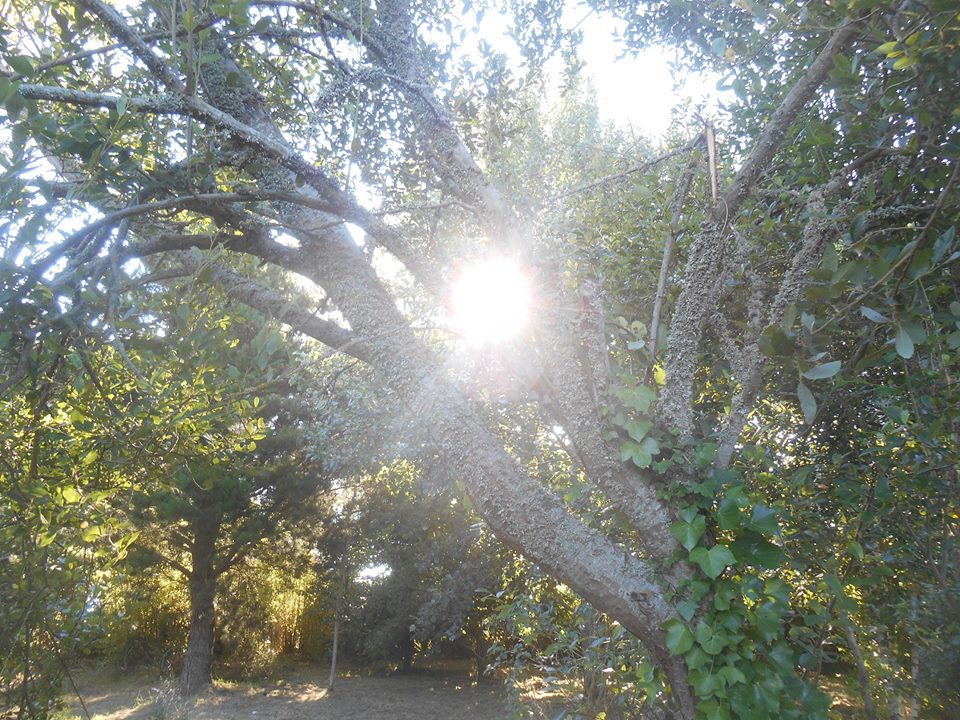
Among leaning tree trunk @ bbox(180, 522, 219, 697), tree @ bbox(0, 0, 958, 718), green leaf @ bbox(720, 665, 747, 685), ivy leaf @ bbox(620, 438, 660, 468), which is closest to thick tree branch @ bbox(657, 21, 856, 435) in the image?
tree @ bbox(0, 0, 958, 718)

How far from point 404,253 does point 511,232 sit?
1.41ft

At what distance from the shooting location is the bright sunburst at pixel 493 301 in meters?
2.39

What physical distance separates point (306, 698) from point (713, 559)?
10.0 metres

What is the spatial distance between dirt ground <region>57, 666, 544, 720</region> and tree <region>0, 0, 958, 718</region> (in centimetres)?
703

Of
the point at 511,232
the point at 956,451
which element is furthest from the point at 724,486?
the point at 511,232

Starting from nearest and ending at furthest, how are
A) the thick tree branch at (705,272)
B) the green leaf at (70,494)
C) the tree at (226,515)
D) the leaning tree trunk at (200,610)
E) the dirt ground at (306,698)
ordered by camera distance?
the thick tree branch at (705,272) < the green leaf at (70,494) < the dirt ground at (306,698) < the tree at (226,515) < the leaning tree trunk at (200,610)

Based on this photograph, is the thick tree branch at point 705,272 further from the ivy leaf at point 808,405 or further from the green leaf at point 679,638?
the green leaf at point 679,638

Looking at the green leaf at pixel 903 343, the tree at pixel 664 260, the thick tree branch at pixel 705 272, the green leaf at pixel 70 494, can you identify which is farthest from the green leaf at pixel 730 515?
the green leaf at pixel 70 494

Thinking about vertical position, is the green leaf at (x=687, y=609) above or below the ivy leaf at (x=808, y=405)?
below

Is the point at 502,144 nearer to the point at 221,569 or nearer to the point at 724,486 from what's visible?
the point at 724,486

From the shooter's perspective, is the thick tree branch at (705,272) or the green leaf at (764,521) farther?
the thick tree branch at (705,272)

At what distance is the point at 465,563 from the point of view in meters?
9.26

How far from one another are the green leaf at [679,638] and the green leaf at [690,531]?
0.21 meters

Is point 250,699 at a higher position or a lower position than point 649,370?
lower
